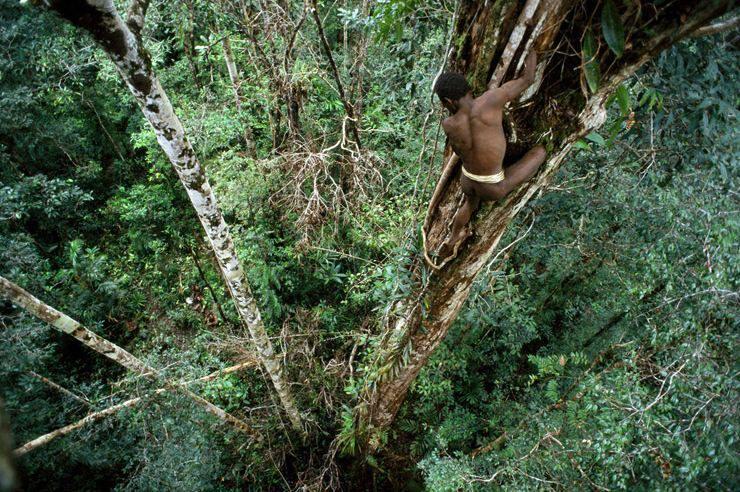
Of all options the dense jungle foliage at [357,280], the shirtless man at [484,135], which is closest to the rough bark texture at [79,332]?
the dense jungle foliage at [357,280]

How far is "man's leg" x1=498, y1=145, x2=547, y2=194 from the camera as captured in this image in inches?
97.7

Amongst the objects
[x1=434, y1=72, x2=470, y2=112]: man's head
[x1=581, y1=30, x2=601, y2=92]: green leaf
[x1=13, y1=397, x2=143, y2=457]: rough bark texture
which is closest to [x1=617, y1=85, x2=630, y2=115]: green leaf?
[x1=581, y1=30, x2=601, y2=92]: green leaf

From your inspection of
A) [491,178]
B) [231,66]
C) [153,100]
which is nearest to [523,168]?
[491,178]

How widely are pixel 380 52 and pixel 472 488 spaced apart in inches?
239

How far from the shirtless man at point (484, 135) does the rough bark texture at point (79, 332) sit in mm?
3792

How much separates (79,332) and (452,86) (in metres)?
4.11

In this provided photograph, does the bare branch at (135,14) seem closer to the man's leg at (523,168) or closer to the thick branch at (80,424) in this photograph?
the man's leg at (523,168)

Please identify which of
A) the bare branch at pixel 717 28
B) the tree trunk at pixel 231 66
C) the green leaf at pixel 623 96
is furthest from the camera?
the tree trunk at pixel 231 66

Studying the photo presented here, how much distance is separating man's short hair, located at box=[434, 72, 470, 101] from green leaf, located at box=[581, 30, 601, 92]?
0.62 m

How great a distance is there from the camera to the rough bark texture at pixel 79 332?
3471mm

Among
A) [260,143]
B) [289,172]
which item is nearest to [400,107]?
[289,172]

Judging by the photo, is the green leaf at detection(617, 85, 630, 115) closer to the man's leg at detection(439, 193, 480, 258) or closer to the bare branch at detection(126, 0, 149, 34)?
the man's leg at detection(439, 193, 480, 258)

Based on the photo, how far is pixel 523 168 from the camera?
2494 mm

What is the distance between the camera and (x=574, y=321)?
Result: 651 centimetres
